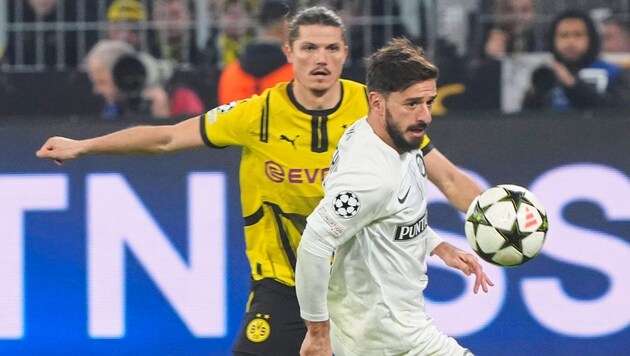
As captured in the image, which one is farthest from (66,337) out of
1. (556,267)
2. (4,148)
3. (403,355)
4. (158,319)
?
(403,355)

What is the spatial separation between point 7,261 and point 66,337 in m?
0.55

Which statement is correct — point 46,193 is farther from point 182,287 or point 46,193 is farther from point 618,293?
point 618,293

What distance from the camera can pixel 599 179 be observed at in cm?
794

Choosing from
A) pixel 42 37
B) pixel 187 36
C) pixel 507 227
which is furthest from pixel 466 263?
Answer: pixel 42 37

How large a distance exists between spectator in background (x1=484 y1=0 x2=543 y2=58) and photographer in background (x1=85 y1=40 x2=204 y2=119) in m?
2.11

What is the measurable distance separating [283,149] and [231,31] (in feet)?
12.6

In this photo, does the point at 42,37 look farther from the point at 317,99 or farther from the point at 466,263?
the point at 466,263

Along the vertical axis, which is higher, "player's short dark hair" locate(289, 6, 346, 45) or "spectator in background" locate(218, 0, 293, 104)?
"player's short dark hair" locate(289, 6, 346, 45)

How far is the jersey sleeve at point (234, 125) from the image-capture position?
5.98 m

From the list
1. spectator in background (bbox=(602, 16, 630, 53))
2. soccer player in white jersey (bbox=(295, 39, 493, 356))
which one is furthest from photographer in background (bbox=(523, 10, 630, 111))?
soccer player in white jersey (bbox=(295, 39, 493, 356))

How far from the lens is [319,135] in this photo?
19.4 ft

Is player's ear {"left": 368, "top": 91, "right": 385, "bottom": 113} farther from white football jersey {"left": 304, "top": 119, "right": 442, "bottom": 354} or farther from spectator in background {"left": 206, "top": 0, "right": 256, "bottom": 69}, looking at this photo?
spectator in background {"left": 206, "top": 0, "right": 256, "bottom": 69}

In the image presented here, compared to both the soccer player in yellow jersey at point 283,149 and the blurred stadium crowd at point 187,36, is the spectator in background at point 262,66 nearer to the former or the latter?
the blurred stadium crowd at point 187,36

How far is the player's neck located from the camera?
5938 mm
